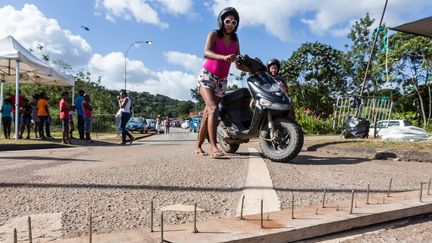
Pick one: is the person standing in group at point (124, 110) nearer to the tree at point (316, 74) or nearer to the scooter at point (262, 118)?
the scooter at point (262, 118)

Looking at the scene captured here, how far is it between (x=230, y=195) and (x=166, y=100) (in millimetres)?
164449

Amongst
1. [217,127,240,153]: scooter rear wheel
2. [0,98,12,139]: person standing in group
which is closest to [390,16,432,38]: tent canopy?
[217,127,240,153]: scooter rear wheel

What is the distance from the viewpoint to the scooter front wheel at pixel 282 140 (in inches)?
165

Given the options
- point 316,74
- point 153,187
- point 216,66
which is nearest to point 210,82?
point 216,66

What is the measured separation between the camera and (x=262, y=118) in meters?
4.75

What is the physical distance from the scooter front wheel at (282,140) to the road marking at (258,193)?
65 centimetres

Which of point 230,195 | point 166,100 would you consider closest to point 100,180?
point 230,195

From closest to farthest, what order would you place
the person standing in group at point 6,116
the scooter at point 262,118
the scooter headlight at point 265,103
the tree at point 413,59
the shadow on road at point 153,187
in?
the shadow on road at point 153,187, the scooter at point 262,118, the scooter headlight at point 265,103, the person standing in group at point 6,116, the tree at point 413,59

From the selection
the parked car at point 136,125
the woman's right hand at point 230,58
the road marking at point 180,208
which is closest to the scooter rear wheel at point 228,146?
the woman's right hand at point 230,58

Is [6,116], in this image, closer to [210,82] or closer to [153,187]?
[210,82]

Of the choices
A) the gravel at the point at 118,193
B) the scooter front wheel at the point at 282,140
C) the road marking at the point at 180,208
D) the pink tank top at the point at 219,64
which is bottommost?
the gravel at the point at 118,193

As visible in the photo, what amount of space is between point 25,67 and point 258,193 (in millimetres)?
11685

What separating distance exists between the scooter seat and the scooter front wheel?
0.95 metres

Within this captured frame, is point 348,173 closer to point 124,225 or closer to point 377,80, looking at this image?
point 124,225
